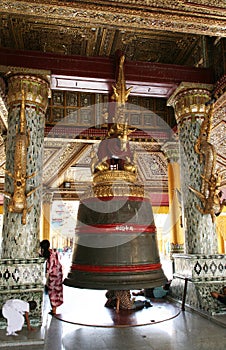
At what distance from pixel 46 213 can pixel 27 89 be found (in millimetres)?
9319

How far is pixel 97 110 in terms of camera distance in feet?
24.8

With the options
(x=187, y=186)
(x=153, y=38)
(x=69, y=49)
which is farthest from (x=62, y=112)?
(x=187, y=186)

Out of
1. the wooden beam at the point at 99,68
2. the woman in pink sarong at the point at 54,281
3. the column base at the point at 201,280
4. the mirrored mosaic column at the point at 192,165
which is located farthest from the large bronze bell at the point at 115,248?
the wooden beam at the point at 99,68

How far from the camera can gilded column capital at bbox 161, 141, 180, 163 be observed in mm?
8250

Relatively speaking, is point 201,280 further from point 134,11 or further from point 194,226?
point 134,11

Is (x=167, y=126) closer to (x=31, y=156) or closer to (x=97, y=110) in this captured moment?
(x=97, y=110)

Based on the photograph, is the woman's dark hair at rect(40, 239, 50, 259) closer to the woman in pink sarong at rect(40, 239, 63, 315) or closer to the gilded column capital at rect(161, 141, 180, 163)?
the woman in pink sarong at rect(40, 239, 63, 315)

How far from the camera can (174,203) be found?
8508mm

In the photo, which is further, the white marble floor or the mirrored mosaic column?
the mirrored mosaic column

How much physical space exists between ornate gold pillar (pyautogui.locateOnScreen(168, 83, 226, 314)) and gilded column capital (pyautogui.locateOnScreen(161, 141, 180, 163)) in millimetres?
2310

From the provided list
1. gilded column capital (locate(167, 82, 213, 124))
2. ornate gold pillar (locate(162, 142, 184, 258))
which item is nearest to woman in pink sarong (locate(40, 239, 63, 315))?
gilded column capital (locate(167, 82, 213, 124))

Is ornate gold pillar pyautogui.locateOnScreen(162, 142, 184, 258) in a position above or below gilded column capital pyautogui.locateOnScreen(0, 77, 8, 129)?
below

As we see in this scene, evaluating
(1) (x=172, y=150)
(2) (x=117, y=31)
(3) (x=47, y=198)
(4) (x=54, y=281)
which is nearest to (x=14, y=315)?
(4) (x=54, y=281)

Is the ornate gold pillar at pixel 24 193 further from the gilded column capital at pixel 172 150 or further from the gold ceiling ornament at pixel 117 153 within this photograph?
the gilded column capital at pixel 172 150
